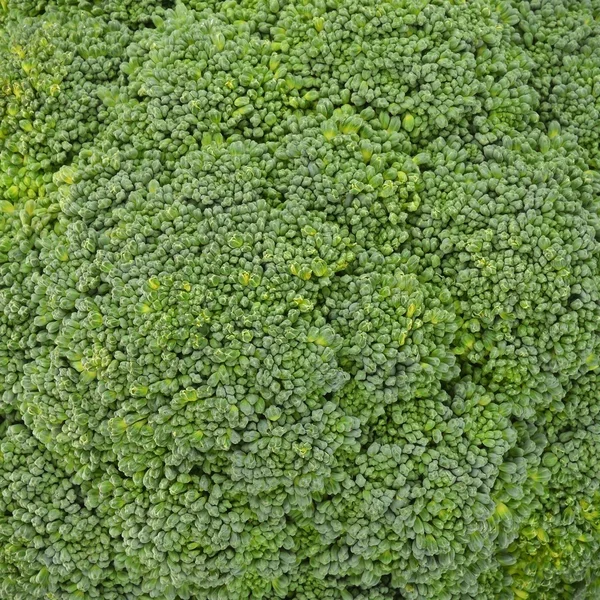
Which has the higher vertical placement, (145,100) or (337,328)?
(145,100)

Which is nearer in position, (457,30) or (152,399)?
(152,399)

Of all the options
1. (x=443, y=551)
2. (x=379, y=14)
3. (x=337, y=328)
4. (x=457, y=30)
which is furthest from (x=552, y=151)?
(x=443, y=551)

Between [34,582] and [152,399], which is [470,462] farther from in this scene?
[34,582]

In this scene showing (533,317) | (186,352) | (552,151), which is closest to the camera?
A: (186,352)

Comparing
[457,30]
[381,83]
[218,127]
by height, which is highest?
[457,30]

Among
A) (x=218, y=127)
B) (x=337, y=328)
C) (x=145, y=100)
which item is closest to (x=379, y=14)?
(x=218, y=127)

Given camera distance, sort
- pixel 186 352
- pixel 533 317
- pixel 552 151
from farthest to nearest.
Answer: pixel 552 151 → pixel 533 317 → pixel 186 352
